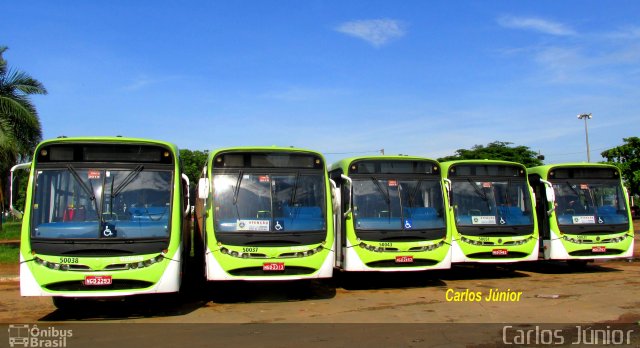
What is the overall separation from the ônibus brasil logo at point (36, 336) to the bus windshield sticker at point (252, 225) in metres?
3.11

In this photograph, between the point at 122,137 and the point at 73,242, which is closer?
the point at 73,242

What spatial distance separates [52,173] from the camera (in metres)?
8.87

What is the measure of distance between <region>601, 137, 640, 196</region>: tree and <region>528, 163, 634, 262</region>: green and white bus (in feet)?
87.9

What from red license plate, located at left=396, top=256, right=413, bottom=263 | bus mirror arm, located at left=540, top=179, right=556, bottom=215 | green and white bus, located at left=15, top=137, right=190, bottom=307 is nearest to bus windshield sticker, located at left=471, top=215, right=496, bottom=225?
bus mirror arm, located at left=540, top=179, right=556, bottom=215

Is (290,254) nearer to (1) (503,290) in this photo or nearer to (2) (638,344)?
(1) (503,290)

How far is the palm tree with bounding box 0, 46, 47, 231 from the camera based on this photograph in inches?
757

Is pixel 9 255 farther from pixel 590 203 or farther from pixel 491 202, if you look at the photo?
pixel 590 203

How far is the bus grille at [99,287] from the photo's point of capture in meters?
8.29

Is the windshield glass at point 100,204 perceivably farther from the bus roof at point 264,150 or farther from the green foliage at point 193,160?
the green foliage at point 193,160

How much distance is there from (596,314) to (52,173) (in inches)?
341

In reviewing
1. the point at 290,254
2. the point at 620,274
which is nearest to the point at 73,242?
the point at 290,254

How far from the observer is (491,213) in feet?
41.8

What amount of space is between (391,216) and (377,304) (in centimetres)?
217

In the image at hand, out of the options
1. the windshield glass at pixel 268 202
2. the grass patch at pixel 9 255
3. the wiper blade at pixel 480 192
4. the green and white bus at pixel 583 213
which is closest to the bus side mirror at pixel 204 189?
the windshield glass at pixel 268 202
